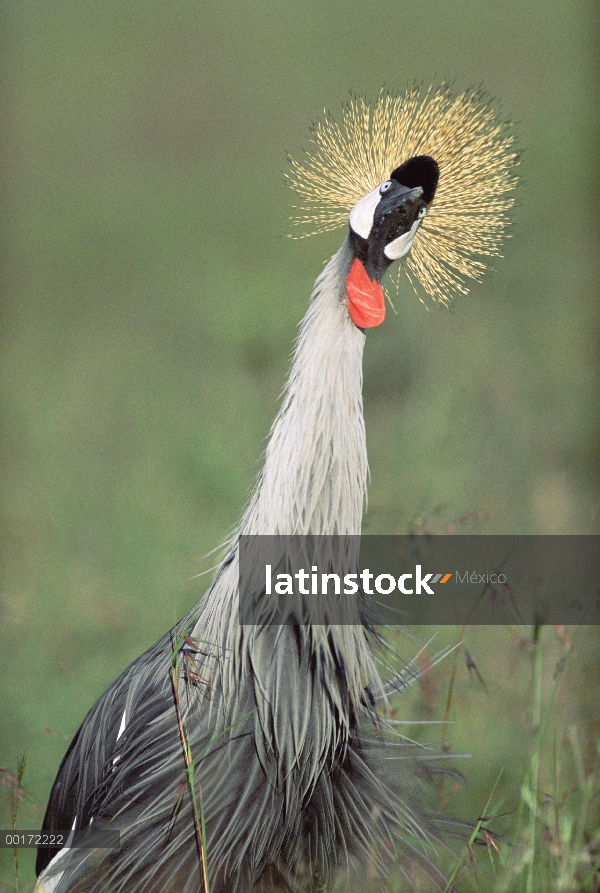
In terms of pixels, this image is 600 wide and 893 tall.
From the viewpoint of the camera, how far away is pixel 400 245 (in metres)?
1.38

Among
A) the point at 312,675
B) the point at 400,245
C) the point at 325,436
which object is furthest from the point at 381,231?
the point at 312,675

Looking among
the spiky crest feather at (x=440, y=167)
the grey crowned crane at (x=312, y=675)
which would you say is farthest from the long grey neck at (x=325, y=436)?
the spiky crest feather at (x=440, y=167)

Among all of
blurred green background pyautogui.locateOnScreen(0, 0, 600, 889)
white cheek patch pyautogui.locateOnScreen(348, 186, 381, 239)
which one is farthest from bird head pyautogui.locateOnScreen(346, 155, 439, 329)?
blurred green background pyautogui.locateOnScreen(0, 0, 600, 889)

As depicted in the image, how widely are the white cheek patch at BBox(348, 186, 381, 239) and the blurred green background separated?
0.11 meters

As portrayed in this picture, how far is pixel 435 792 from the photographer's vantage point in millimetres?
1495

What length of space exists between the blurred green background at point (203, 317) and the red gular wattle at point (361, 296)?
0.10m

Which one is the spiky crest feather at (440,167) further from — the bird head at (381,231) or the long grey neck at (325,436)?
the long grey neck at (325,436)

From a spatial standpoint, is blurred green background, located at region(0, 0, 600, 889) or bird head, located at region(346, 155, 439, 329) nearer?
bird head, located at region(346, 155, 439, 329)

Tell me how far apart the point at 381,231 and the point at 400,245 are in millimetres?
38

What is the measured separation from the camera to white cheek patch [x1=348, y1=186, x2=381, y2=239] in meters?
1.38

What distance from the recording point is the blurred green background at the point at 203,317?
1479mm

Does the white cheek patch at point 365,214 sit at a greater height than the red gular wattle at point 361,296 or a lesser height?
greater

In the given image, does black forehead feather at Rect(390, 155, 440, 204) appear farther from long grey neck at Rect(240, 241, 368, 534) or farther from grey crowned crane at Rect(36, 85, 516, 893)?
long grey neck at Rect(240, 241, 368, 534)

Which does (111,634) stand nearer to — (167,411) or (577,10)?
(167,411)
